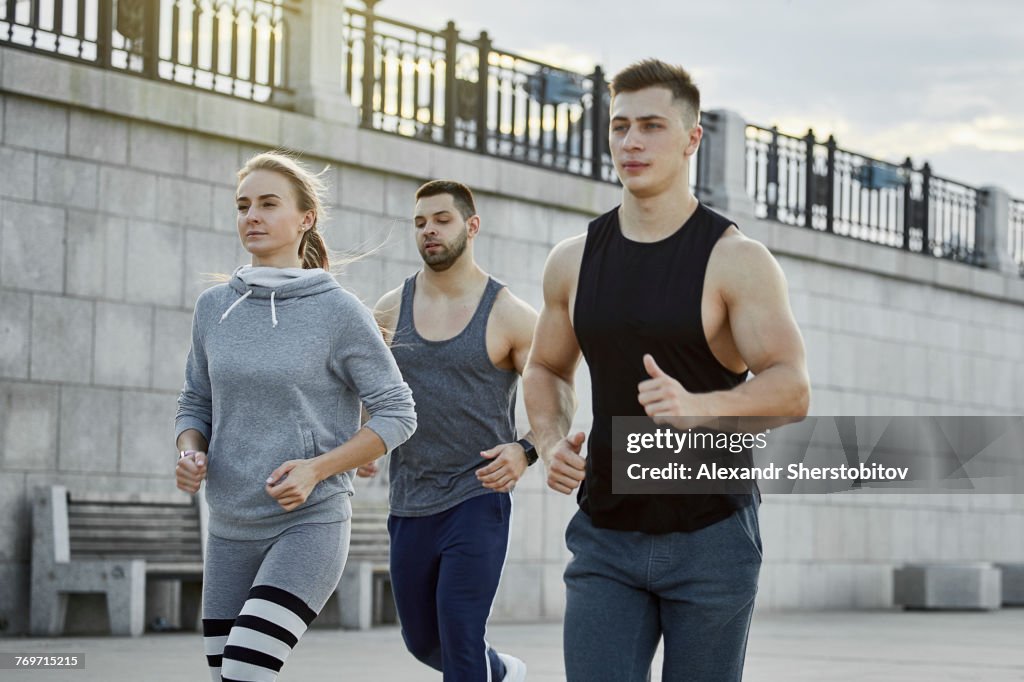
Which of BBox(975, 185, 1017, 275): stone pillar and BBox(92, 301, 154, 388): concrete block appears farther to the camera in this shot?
BBox(975, 185, 1017, 275): stone pillar

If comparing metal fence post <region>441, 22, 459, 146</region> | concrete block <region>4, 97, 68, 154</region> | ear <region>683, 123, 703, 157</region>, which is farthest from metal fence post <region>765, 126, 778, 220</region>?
ear <region>683, 123, 703, 157</region>

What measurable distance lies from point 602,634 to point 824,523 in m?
15.9

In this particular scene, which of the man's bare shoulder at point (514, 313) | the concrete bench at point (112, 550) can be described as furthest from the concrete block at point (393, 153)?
the man's bare shoulder at point (514, 313)

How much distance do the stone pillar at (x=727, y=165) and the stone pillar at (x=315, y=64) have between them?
5.56 meters

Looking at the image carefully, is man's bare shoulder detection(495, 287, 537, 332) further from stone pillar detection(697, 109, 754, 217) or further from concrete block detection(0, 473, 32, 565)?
stone pillar detection(697, 109, 754, 217)

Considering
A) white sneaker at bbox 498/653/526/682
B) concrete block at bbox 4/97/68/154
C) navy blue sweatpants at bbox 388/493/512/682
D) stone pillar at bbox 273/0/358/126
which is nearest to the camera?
navy blue sweatpants at bbox 388/493/512/682

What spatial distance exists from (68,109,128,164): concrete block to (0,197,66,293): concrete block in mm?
505

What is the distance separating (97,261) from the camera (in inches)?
488

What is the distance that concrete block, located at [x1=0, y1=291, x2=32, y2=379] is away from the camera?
1181 centimetres

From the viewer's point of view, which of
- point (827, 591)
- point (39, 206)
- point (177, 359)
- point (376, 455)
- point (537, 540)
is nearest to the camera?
point (376, 455)

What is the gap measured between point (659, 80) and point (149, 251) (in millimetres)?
9272

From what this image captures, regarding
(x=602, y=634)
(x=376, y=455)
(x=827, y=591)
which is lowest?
(x=827, y=591)

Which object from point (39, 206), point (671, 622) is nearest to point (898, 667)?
point (39, 206)

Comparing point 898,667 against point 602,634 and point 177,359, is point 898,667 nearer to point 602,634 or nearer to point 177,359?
point 177,359
